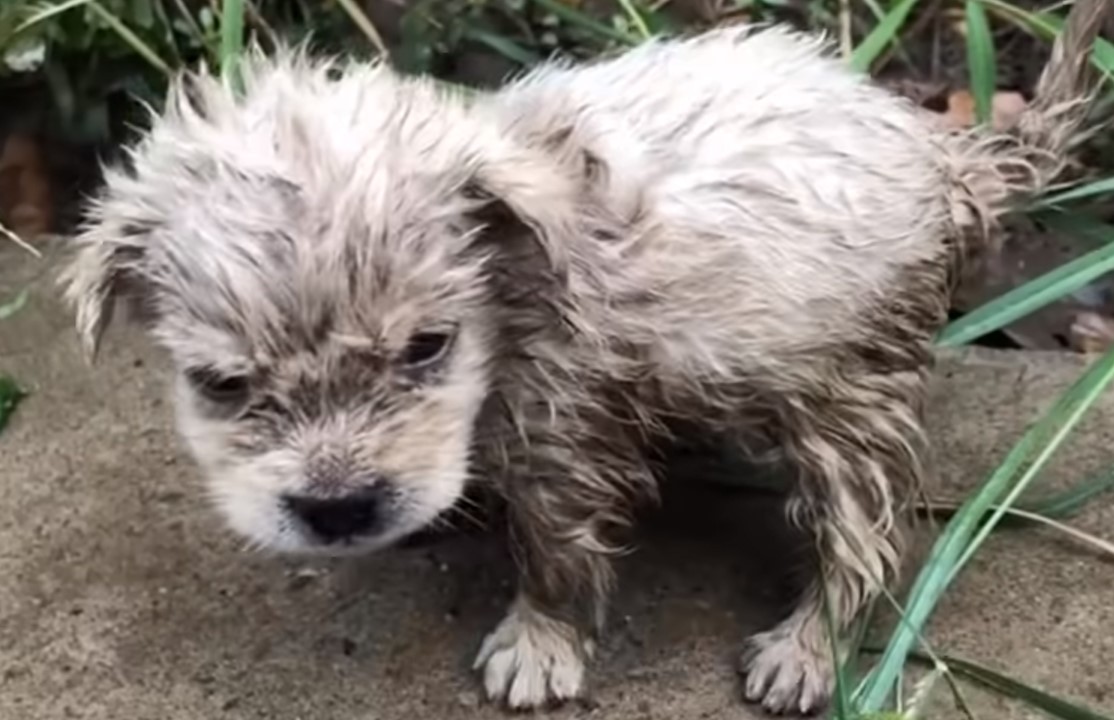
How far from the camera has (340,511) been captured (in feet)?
6.73

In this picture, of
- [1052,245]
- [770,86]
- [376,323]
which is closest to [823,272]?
[770,86]

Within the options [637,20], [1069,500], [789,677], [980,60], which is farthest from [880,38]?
[789,677]

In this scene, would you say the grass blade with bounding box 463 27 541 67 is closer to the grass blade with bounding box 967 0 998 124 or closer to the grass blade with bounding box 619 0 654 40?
the grass blade with bounding box 619 0 654 40

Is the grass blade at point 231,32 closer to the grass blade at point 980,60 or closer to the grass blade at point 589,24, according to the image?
the grass blade at point 589,24

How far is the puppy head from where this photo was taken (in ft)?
6.62

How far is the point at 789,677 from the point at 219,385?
2.29 ft

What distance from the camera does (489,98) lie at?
7.75ft

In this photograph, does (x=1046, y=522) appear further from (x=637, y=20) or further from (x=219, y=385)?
(x=219, y=385)

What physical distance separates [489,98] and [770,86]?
0.31m

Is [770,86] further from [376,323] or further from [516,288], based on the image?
[376,323]

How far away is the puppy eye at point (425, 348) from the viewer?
81.0 inches

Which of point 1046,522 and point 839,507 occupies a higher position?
point 839,507

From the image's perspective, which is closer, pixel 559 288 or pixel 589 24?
pixel 559 288

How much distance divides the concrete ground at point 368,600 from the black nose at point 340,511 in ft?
1.16
